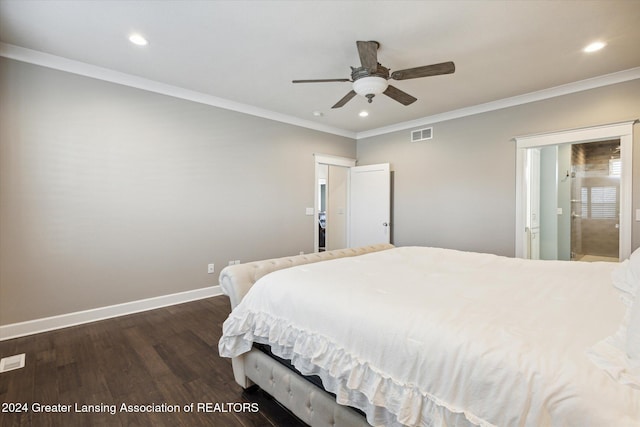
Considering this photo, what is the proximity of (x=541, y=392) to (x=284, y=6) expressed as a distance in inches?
100

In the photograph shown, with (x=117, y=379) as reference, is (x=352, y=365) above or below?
above

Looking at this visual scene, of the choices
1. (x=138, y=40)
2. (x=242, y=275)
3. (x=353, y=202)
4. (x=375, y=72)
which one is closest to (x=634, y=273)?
(x=375, y=72)

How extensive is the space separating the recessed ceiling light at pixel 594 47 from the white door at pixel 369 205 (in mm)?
2770

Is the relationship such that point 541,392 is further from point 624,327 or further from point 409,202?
point 409,202

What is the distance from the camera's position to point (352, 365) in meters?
1.19

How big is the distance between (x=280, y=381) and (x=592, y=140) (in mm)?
4217

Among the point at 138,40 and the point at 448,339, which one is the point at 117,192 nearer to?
the point at 138,40

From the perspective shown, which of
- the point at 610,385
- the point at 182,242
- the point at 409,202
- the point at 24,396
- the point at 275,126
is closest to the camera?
the point at 610,385

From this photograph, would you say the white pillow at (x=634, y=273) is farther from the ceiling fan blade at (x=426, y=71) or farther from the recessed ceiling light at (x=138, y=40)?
the recessed ceiling light at (x=138, y=40)

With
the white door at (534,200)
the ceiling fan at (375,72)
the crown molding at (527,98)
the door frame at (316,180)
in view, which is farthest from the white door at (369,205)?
the ceiling fan at (375,72)

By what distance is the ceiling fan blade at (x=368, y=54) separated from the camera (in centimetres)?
228

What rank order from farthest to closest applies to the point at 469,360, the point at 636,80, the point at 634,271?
the point at 636,80, the point at 634,271, the point at 469,360

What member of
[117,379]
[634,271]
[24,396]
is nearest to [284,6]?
[634,271]

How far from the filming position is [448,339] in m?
1.01
